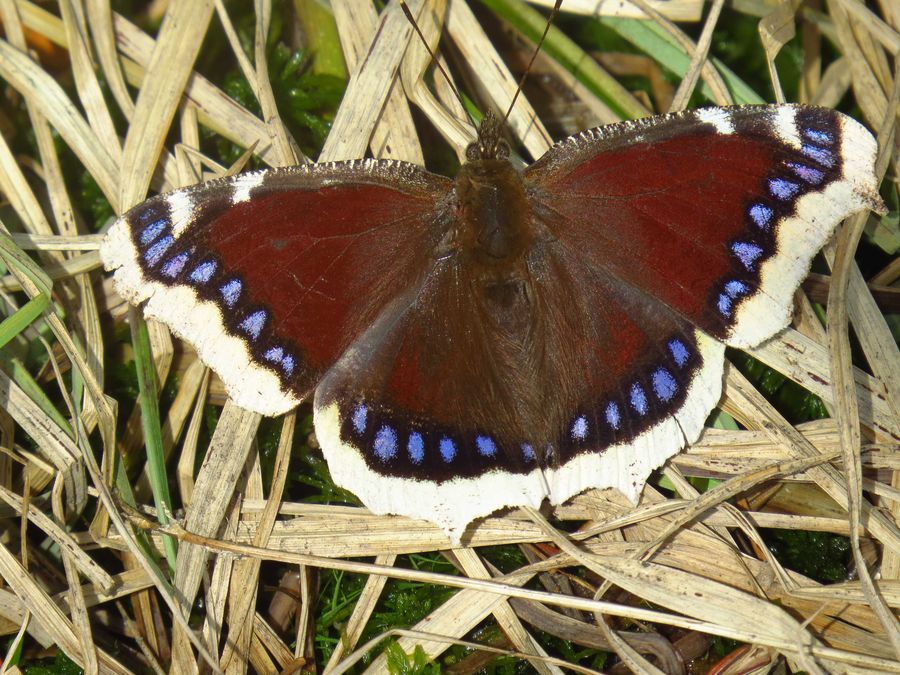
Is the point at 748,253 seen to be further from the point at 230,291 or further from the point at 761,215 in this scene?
the point at 230,291

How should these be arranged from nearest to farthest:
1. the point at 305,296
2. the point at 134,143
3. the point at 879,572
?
1. the point at 305,296
2. the point at 879,572
3. the point at 134,143

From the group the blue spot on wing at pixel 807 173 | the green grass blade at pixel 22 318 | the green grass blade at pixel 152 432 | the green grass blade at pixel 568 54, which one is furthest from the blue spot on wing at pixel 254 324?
the green grass blade at pixel 568 54

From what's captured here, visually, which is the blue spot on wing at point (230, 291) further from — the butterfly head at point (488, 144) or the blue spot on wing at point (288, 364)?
the butterfly head at point (488, 144)

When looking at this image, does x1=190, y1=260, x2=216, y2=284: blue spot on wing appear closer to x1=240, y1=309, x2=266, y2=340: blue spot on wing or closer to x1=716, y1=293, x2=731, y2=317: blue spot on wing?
x1=240, y1=309, x2=266, y2=340: blue spot on wing

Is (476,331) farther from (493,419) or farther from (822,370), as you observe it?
(822,370)

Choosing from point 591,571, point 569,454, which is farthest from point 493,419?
point 591,571

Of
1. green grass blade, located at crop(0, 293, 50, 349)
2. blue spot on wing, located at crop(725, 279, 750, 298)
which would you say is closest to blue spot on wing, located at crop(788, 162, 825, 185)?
blue spot on wing, located at crop(725, 279, 750, 298)

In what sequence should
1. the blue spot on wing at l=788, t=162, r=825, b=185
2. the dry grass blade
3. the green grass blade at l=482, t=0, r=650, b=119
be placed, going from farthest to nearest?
the green grass blade at l=482, t=0, r=650, b=119, the dry grass blade, the blue spot on wing at l=788, t=162, r=825, b=185
